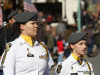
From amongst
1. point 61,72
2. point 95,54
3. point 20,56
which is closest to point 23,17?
point 20,56

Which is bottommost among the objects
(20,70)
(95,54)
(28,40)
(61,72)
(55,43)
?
(95,54)

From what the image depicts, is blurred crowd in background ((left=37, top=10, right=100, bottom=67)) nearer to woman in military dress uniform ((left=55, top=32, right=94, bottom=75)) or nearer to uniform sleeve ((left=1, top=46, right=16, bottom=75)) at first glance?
woman in military dress uniform ((left=55, top=32, right=94, bottom=75))

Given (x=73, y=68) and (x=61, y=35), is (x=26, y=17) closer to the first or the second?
(x=73, y=68)

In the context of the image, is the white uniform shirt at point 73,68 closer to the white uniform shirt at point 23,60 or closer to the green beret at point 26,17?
the white uniform shirt at point 23,60

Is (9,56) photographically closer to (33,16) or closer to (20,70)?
(20,70)

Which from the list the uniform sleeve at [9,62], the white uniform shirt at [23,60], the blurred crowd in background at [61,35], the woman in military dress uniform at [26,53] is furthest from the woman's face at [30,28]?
the blurred crowd in background at [61,35]

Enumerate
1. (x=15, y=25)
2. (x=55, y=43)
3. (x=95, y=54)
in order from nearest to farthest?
(x=15, y=25), (x=55, y=43), (x=95, y=54)

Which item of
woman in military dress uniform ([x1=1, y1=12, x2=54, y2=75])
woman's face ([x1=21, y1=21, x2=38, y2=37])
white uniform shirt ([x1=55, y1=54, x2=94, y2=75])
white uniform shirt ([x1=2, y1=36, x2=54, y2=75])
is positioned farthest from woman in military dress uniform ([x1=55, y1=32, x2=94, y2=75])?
woman's face ([x1=21, y1=21, x2=38, y2=37])

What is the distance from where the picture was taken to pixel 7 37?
17.4 feet

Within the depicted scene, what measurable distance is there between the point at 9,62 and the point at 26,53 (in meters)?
0.25

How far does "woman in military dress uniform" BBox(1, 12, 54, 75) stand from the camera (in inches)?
143

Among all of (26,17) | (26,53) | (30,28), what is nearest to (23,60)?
(26,53)

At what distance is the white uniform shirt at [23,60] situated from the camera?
363 cm

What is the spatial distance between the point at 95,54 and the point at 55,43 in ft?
10.8
